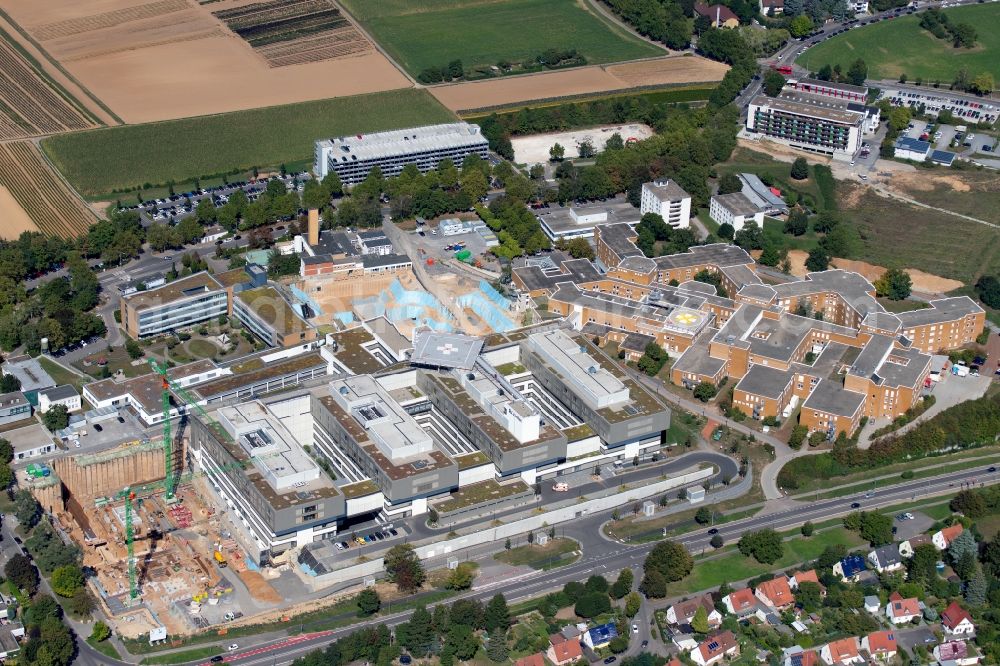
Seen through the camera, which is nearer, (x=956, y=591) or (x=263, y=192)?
(x=956, y=591)

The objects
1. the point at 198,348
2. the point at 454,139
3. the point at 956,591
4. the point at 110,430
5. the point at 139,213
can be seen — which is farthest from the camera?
the point at 454,139

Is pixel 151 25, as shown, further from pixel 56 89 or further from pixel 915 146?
pixel 915 146

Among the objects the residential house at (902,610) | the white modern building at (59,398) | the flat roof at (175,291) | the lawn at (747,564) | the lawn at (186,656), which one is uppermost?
the flat roof at (175,291)

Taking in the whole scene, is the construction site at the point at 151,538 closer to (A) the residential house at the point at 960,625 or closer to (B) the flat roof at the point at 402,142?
(A) the residential house at the point at 960,625

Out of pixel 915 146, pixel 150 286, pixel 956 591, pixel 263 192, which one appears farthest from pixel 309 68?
pixel 956 591

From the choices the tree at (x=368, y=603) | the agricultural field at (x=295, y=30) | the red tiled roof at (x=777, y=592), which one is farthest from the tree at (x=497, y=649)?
the agricultural field at (x=295, y=30)

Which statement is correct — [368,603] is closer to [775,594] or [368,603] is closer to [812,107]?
[775,594]

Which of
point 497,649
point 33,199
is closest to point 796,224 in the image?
point 497,649
